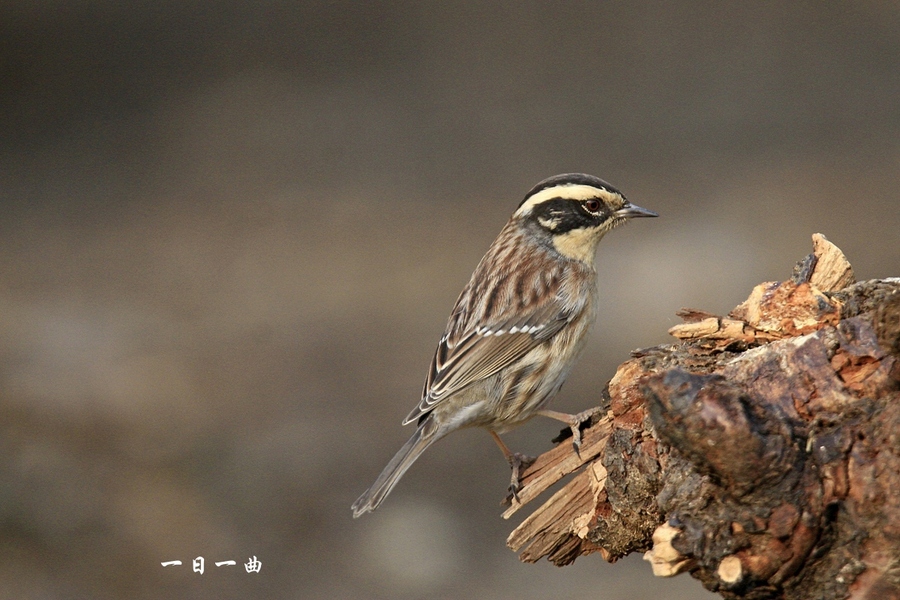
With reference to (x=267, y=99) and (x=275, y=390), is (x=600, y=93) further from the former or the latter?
(x=275, y=390)

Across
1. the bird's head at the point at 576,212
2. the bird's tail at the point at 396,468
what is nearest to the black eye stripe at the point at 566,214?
the bird's head at the point at 576,212

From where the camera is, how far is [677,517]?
445 cm

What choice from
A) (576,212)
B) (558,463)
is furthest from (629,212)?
(558,463)

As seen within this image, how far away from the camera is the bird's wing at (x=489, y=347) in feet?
22.9

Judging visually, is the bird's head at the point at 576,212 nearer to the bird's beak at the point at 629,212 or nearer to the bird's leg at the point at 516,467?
the bird's beak at the point at 629,212

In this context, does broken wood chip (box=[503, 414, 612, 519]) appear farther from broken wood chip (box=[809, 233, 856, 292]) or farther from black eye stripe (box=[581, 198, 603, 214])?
black eye stripe (box=[581, 198, 603, 214])

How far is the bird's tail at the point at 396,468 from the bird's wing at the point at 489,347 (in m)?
0.12

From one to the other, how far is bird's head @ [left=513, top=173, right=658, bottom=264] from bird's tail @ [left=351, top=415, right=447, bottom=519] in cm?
164

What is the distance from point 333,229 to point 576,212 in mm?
9692

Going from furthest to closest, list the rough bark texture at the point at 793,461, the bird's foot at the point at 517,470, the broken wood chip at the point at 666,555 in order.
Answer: the bird's foot at the point at 517,470 → the broken wood chip at the point at 666,555 → the rough bark texture at the point at 793,461

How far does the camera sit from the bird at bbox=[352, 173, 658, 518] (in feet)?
22.8

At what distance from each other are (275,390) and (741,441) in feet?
32.2

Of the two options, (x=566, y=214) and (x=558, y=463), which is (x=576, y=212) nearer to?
(x=566, y=214)

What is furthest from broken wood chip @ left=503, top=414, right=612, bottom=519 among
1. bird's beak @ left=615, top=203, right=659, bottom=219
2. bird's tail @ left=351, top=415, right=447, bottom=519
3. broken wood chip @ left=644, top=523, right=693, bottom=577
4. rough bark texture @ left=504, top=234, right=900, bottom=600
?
bird's beak @ left=615, top=203, right=659, bottom=219
